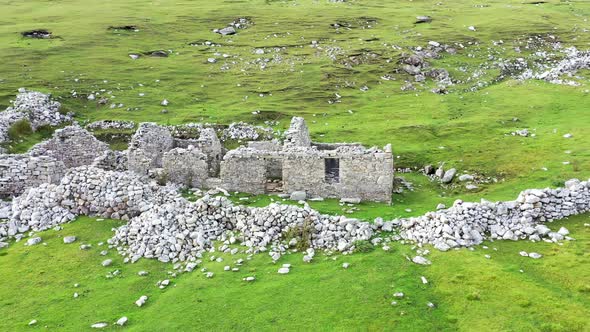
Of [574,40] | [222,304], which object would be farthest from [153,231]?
[574,40]

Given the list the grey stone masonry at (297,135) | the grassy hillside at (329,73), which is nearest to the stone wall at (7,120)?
the grassy hillside at (329,73)

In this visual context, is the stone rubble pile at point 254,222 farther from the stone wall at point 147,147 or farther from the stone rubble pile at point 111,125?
the stone rubble pile at point 111,125

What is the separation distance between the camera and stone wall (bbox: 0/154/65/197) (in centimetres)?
2788

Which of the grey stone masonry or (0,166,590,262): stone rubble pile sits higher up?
the grey stone masonry

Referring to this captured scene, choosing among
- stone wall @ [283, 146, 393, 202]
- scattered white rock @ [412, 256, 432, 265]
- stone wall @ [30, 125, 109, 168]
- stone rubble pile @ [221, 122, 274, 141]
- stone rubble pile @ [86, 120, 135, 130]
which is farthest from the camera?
stone rubble pile @ [86, 120, 135, 130]

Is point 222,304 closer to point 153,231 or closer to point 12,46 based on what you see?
point 153,231

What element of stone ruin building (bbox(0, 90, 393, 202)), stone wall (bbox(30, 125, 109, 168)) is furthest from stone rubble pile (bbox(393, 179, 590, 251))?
stone wall (bbox(30, 125, 109, 168))

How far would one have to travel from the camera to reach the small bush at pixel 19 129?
143 feet

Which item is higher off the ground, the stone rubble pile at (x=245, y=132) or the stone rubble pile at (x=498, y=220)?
the stone rubble pile at (x=498, y=220)

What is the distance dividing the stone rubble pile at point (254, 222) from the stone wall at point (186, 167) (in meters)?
3.48

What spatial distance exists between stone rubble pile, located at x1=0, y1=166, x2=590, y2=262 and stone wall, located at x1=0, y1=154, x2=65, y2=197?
352cm

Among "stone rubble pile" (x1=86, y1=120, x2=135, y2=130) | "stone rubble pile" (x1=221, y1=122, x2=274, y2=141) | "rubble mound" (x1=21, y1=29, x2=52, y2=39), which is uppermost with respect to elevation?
"rubble mound" (x1=21, y1=29, x2=52, y2=39)

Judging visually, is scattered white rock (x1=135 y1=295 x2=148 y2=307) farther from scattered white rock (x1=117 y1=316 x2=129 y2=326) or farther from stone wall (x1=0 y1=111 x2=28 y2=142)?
stone wall (x1=0 y1=111 x2=28 y2=142)

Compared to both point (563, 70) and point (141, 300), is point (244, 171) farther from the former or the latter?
point (563, 70)
